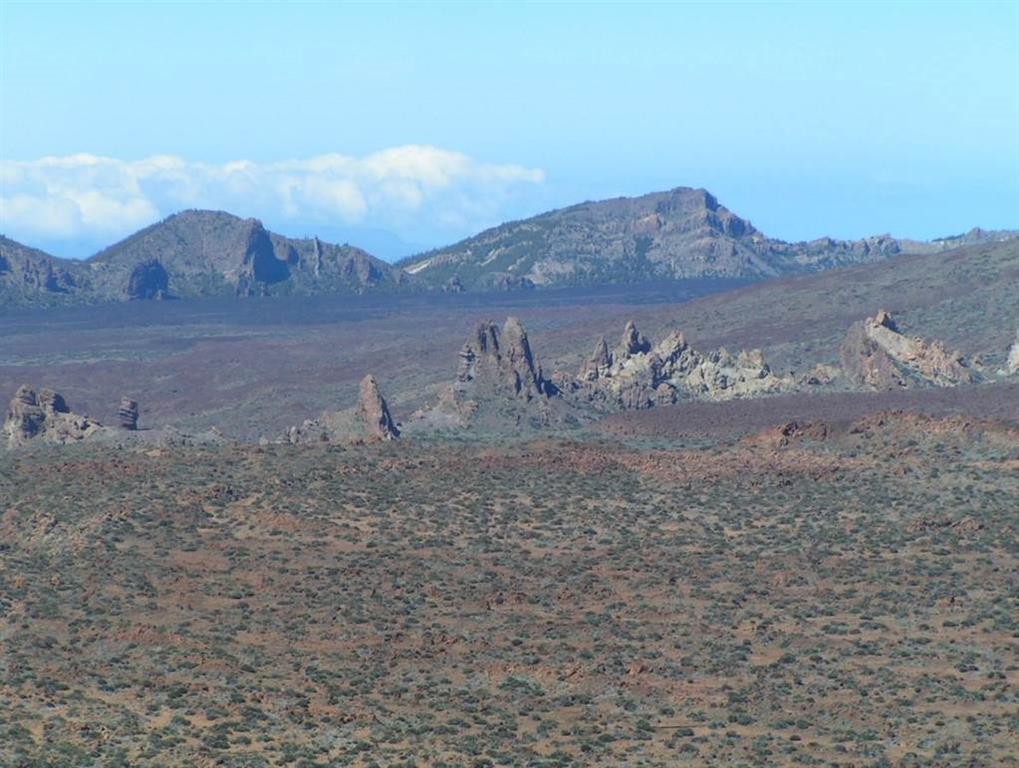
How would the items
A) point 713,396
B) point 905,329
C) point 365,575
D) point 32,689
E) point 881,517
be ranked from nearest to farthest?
point 32,689
point 365,575
point 881,517
point 713,396
point 905,329

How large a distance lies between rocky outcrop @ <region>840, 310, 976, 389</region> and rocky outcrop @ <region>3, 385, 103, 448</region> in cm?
4568

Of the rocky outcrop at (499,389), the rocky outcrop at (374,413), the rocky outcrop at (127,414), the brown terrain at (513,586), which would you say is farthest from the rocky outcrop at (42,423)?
A: the rocky outcrop at (499,389)

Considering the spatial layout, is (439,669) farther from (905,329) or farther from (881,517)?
(905,329)

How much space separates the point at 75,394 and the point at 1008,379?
254 feet

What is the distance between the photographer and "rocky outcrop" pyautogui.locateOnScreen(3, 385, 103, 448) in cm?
9062

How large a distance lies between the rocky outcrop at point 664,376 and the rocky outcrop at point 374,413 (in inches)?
741

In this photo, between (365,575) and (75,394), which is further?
(75,394)

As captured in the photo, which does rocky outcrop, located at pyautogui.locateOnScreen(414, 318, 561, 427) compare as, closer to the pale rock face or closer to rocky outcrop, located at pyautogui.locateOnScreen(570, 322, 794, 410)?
rocky outcrop, located at pyautogui.locateOnScreen(570, 322, 794, 410)

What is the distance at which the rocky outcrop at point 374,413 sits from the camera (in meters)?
91.9

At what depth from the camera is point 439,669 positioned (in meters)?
50.8

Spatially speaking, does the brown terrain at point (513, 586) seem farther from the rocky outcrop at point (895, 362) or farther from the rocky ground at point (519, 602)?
the rocky outcrop at point (895, 362)

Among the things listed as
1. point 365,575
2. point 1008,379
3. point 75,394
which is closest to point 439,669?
point 365,575

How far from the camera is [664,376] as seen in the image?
116 meters

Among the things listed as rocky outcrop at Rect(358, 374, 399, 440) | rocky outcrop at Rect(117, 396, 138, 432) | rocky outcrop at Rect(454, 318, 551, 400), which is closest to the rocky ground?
rocky outcrop at Rect(358, 374, 399, 440)
